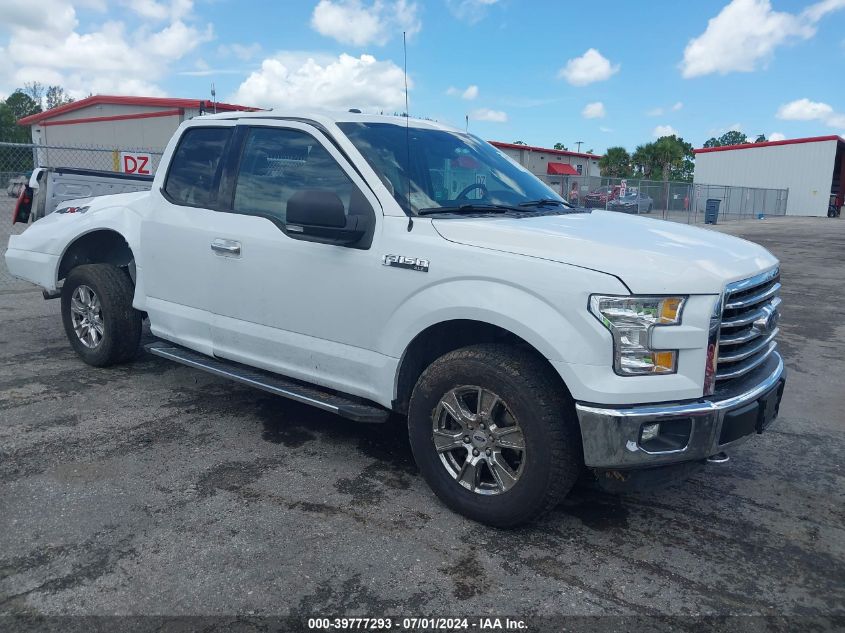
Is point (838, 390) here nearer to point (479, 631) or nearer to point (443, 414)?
point (443, 414)

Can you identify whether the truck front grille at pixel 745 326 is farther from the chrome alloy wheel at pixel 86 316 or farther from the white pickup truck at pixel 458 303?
the chrome alloy wheel at pixel 86 316

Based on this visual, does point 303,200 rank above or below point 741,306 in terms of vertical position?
above

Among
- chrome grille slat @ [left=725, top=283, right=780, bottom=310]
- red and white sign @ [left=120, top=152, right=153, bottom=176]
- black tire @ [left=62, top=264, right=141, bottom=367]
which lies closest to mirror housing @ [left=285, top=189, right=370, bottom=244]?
chrome grille slat @ [left=725, top=283, right=780, bottom=310]

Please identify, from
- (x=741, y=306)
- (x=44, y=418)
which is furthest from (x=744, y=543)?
(x=44, y=418)

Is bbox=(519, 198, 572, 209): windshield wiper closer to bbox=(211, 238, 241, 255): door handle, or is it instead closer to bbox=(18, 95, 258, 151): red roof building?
bbox=(211, 238, 241, 255): door handle

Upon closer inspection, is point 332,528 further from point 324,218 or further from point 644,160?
point 644,160

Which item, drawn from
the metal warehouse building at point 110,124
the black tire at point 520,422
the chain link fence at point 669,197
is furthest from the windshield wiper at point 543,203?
the metal warehouse building at point 110,124

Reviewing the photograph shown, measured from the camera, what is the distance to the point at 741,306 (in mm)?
3186

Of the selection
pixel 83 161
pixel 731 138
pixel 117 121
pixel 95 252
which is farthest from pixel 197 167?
pixel 731 138

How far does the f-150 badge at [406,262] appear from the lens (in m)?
3.46

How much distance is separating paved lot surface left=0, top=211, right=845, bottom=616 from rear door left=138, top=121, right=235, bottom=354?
645 millimetres

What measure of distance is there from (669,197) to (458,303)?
3404cm

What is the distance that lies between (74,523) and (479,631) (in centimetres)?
200

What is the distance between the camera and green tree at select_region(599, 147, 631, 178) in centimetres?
5909
